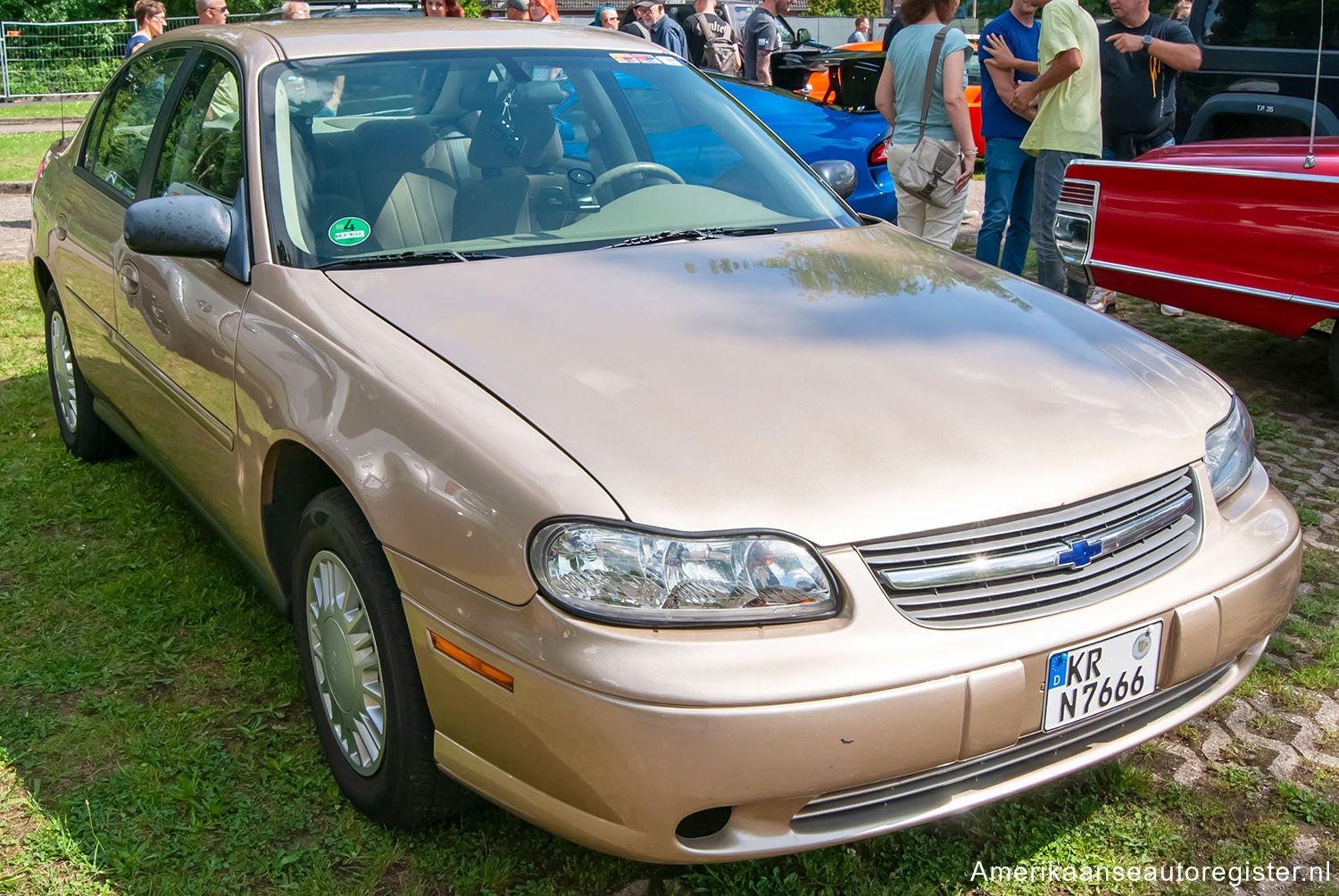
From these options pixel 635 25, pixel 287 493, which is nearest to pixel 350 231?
pixel 287 493

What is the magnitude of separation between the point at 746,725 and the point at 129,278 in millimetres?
2528

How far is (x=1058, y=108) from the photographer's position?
583cm

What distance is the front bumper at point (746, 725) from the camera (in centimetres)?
186

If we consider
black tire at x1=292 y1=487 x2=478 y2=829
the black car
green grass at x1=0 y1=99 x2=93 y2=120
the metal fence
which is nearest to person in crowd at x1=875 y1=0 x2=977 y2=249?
the black car

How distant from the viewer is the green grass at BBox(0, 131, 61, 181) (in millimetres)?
13344

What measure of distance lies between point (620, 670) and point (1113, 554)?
0.94 meters

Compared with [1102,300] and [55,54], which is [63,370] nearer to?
[1102,300]

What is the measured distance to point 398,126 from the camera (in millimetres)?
3115

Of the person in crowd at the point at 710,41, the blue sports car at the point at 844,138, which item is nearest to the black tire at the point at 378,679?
the blue sports car at the point at 844,138

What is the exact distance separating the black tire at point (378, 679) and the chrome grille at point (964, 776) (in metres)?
0.76

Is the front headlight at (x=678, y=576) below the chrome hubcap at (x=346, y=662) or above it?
above

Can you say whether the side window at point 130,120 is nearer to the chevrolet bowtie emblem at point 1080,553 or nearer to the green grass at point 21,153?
the chevrolet bowtie emblem at point 1080,553

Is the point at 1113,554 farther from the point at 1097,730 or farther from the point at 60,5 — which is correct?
the point at 60,5

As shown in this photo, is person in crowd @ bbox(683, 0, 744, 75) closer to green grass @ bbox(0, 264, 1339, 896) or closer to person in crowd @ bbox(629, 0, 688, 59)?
person in crowd @ bbox(629, 0, 688, 59)
